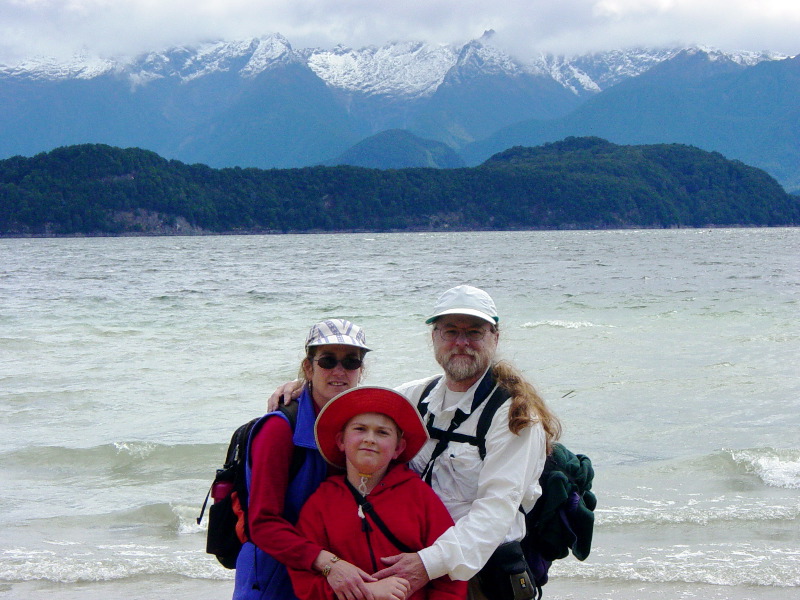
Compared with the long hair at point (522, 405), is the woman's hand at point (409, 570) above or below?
below

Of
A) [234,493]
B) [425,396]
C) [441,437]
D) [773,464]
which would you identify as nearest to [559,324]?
[773,464]

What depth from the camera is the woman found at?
119 inches

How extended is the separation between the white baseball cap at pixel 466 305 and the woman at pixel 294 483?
33cm

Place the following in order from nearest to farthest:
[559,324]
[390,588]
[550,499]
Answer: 1. [390,588]
2. [550,499]
3. [559,324]

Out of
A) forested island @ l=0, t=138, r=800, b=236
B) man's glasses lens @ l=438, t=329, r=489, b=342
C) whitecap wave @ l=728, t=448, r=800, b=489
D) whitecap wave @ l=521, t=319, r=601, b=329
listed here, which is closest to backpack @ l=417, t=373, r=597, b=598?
man's glasses lens @ l=438, t=329, r=489, b=342

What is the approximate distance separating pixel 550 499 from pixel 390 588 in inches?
27.4

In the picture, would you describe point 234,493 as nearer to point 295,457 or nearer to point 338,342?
point 295,457

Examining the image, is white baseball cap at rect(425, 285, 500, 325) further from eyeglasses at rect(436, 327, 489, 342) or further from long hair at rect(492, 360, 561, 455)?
long hair at rect(492, 360, 561, 455)

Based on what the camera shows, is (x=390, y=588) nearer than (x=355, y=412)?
Yes

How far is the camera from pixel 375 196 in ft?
512

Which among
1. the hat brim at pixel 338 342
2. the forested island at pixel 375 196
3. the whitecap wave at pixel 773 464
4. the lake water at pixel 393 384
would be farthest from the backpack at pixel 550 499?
the forested island at pixel 375 196

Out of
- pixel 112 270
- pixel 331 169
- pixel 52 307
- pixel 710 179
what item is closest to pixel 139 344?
pixel 52 307

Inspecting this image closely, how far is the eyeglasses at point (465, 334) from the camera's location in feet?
11.4

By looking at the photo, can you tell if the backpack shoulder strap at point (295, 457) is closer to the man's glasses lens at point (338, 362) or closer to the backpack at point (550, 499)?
the man's glasses lens at point (338, 362)
